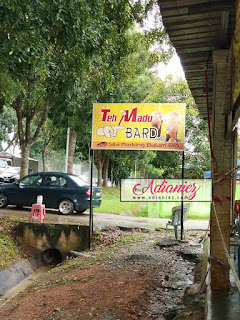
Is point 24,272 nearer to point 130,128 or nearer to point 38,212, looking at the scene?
point 38,212

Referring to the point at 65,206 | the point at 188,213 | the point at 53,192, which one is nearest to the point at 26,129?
the point at 53,192

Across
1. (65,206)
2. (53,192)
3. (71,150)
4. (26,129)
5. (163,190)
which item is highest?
(26,129)

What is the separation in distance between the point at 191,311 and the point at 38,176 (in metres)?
9.24

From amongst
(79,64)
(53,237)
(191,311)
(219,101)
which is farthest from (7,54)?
(53,237)

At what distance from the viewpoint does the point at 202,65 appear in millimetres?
5004

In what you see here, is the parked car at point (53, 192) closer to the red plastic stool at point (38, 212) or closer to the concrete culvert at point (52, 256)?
the red plastic stool at point (38, 212)

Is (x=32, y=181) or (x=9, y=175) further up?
(x=9, y=175)

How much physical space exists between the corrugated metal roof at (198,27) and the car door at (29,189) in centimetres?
864

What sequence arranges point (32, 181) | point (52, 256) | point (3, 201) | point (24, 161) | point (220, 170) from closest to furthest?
1. point (220, 170)
2. point (52, 256)
3. point (32, 181)
4. point (3, 201)
5. point (24, 161)

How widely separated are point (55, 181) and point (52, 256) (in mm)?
2801

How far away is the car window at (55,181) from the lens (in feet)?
40.2

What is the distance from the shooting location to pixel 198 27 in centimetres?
390

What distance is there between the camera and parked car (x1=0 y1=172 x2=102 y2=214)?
472 inches

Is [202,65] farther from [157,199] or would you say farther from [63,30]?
[63,30]
